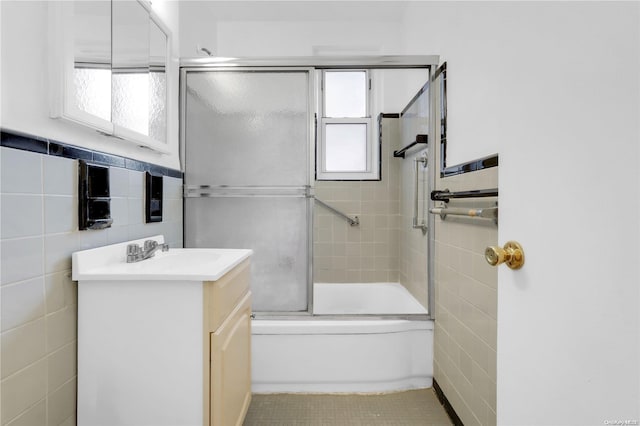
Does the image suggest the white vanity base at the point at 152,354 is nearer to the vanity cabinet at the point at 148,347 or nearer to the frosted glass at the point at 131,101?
the vanity cabinet at the point at 148,347

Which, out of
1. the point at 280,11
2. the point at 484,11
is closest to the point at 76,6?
the point at 484,11

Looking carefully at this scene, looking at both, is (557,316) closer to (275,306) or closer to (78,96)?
(78,96)

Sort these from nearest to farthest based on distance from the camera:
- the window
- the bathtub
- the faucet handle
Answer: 1. the faucet handle
2. the bathtub
3. the window

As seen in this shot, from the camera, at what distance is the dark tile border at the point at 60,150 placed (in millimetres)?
915

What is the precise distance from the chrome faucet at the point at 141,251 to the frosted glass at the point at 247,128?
66cm

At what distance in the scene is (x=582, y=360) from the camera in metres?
0.50

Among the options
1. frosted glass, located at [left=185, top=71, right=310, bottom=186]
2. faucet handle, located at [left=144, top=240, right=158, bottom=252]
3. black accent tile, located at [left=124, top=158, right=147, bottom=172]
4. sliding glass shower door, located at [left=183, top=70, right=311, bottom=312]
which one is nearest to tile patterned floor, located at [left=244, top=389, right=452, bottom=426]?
sliding glass shower door, located at [left=183, top=70, right=311, bottom=312]

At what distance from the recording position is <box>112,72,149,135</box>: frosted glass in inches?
53.2

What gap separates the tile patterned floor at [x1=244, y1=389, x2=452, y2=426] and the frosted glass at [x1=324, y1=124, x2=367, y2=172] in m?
1.94

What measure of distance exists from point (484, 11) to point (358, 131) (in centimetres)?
186

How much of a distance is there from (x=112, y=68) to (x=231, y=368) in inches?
49.5

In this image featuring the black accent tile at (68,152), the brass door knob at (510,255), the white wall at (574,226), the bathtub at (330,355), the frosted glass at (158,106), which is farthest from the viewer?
the bathtub at (330,355)

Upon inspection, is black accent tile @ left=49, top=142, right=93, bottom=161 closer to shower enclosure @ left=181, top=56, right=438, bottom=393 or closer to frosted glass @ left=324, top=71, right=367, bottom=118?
shower enclosure @ left=181, top=56, right=438, bottom=393

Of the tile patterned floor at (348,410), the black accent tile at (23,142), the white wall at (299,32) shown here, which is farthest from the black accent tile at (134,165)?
the white wall at (299,32)
